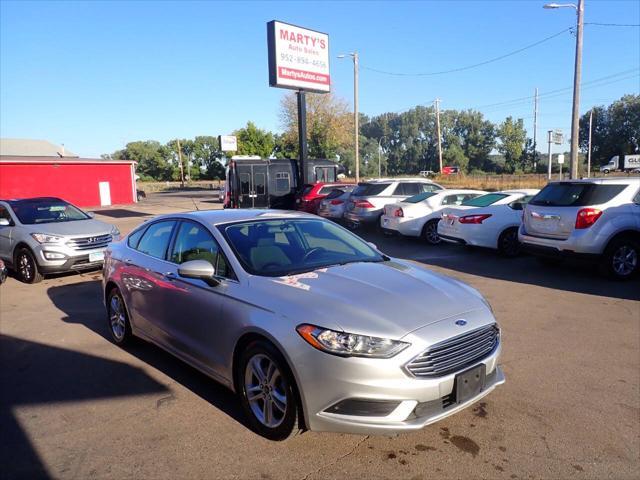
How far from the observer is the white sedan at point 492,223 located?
10289mm

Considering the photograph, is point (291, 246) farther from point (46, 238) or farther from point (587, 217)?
point (46, 238)

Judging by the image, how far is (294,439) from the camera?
3346 millimetres

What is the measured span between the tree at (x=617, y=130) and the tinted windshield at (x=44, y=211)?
7818 centimetres

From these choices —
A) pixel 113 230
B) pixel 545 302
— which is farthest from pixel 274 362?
pixel 113 230

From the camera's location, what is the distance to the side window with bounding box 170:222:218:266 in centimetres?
399

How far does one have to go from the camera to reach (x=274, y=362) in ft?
10.3

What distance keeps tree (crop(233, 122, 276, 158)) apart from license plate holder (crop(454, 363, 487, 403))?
54.1 meters

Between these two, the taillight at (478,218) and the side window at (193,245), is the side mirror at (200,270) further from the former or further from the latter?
the taillight at (478,218)

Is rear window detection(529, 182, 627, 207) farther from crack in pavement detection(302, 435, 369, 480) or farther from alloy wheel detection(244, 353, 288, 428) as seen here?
alloy wheel detection(244, 353, 288, 428)

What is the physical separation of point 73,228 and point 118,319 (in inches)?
179

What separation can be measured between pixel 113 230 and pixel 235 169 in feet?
35.1

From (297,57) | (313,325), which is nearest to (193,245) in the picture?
(313,325)

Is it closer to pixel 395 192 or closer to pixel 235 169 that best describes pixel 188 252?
pixel 395 192

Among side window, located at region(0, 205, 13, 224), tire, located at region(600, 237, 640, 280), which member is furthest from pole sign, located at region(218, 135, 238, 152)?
tire, located at region(600, 237, 640, 280)
